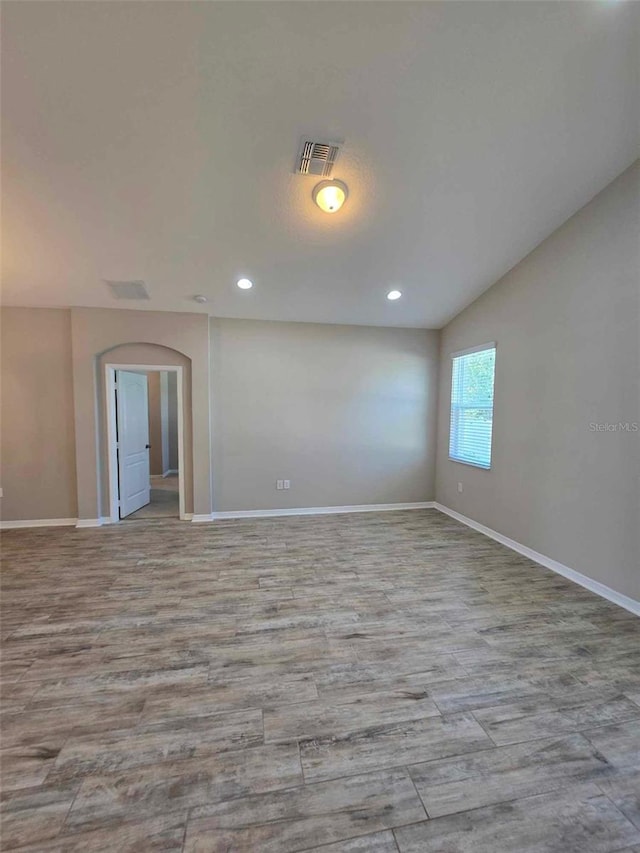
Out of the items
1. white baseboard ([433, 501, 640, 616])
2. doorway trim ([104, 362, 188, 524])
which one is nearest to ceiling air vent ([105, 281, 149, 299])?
doorway trim ([104, 362, 188, 524])

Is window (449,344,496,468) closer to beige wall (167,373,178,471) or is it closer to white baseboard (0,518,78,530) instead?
white baseboard (0,518,78,530)

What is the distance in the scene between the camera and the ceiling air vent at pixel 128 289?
3.74 metres

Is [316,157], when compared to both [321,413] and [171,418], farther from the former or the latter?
[171,418]

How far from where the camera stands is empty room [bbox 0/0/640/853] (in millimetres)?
1441

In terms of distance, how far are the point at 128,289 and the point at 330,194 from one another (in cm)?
252

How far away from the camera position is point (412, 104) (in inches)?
85.4

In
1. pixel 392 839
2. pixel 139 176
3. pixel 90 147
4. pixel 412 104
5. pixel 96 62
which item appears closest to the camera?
pixel 392 839

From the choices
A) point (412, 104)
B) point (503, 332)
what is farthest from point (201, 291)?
point (503, 332)

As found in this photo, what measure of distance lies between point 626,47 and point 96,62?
9.92 ft

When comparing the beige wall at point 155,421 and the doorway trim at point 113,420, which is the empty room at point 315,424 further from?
the beige wall at point 155,421

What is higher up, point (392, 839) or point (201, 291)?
point (201, 291)

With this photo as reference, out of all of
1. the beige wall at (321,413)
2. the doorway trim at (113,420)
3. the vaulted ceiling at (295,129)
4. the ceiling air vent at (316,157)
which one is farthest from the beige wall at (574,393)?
the doorway trim at (113,420)

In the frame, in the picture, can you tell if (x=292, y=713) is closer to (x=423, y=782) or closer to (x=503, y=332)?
(x=423, y=782)

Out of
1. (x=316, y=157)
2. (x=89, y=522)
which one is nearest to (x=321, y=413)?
(x=316, y=157)
